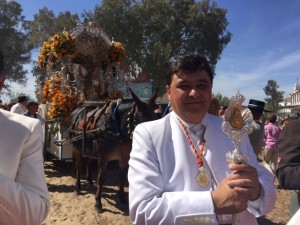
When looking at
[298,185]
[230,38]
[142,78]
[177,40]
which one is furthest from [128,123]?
[230,38]

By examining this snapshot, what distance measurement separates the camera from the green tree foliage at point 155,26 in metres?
24.0

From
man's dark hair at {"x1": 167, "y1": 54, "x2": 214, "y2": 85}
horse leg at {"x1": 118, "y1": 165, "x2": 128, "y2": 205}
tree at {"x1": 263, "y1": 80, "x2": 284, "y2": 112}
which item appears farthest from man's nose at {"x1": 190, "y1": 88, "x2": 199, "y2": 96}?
tree at {"x1": 263, "y1": 80, "x2": 284, "y2": 112}

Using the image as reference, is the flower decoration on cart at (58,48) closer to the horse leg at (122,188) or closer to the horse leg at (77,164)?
the horse leg at (77,164)

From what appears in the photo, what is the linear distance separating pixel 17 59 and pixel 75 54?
22294 mm

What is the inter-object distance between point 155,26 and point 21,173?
23.7m

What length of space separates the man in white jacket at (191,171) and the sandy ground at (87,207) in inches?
148

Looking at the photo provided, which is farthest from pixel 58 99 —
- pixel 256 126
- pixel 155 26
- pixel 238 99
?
pixel 155 26

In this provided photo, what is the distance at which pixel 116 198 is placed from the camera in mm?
6406

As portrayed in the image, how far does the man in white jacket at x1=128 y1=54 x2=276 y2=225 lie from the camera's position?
147 cm

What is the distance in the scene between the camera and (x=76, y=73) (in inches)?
365

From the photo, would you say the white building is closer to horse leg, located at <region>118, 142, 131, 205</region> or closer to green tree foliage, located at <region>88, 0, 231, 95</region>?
green tree foliage, located at <region>88, 0, 231, 95</region>

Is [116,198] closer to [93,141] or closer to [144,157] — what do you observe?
[93,141]

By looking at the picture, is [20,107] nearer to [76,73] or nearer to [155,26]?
[76,73]

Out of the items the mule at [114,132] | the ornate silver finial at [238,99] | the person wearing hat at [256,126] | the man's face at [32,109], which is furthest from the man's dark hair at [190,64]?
the man's face at [32,109]
